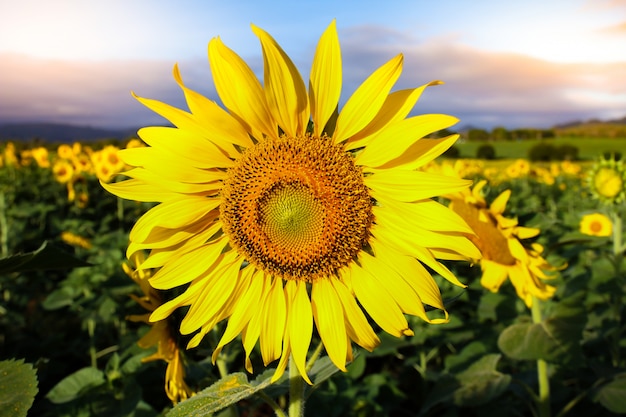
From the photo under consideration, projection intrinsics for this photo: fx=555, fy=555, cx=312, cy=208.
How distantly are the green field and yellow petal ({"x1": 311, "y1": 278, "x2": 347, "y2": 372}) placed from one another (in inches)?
1506

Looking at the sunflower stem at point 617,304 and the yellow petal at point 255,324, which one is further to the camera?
the sunflower stem at point 617,304

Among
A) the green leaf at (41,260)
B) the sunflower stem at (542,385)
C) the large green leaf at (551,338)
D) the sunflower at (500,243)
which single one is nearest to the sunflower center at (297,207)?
the green leaf at (41,260)

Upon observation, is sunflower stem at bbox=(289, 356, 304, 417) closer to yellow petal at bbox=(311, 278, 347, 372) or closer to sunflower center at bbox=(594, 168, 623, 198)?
yellow petal at bbox=(311, 278, 347, 372)

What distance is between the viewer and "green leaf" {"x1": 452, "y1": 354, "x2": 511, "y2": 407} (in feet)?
9.29

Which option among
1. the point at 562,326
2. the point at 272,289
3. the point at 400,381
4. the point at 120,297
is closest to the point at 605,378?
the point at 562,326

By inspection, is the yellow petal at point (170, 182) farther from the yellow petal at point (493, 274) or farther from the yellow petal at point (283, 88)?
the yellow petal at point (493, 274)

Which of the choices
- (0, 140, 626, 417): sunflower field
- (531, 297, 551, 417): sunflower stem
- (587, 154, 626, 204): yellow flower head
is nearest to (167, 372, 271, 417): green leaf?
(0, 140, 626, 417): sunflower field

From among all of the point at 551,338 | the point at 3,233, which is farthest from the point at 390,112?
the point at 3,233

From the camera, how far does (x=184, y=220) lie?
157 cm

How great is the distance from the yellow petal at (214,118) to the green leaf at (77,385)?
5.33ft

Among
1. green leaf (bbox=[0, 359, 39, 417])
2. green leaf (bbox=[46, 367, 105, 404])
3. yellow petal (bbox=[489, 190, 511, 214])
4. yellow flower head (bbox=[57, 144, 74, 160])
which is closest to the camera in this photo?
green leaf (bbox=[0, 359, 39, 417])

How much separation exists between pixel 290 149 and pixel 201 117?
0.26 meters

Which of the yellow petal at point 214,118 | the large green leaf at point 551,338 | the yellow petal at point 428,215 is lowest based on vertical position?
the large green leaf at point 551,338

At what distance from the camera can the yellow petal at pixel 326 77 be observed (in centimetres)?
142
